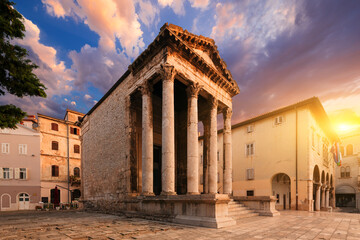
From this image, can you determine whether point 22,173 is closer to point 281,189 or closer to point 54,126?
point 54,126

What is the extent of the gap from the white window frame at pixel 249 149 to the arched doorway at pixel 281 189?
3.26m

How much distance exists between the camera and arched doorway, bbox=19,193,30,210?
74.0ft

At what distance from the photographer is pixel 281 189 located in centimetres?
2016

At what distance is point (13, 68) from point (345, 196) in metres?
42.0

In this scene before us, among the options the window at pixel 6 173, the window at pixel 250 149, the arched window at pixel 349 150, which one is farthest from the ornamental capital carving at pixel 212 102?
the arched window at pixel 349 150

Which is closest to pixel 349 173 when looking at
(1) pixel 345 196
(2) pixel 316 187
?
(1) pixel 345 196

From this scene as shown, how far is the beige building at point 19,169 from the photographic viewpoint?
2212 centimetres

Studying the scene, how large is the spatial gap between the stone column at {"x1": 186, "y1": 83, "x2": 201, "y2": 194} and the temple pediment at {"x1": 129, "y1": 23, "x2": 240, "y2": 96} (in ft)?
5.28

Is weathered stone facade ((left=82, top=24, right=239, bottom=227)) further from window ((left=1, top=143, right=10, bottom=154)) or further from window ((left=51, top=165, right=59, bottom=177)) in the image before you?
window ((left=1, top=143, right=10, bottom=154))

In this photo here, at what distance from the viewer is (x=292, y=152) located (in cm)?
1827

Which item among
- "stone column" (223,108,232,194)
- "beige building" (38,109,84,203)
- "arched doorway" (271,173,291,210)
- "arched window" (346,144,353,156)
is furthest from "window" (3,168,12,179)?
"arched window" (346,144,353,156)

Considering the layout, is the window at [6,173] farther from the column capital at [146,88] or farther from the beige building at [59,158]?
the column capital at [146,88]

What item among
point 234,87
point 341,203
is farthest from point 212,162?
point 341,203

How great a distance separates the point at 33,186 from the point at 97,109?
1480 centimetres
